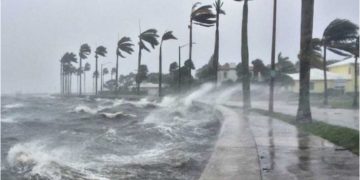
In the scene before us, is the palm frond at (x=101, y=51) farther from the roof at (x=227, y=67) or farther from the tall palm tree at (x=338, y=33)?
the tall palm tree at (x=338, y=33)

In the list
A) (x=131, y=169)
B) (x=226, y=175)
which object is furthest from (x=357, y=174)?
(x=131, y=169)

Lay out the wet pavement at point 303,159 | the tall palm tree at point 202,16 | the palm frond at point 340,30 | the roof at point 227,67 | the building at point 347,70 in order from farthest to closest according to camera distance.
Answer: the roof at point 227,67 < the building at point 347,70 < the tall palm tree at point 202,16 < the palm frond at point 340,30 < the wet pavement at point 303,159

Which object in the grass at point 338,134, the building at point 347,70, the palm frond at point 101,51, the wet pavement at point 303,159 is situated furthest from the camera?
the palm frond at point 101,51

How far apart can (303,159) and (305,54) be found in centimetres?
829

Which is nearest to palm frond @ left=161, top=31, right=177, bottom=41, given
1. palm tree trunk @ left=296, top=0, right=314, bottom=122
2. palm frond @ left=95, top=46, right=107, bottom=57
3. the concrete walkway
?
palm tree trunk @ left=296, top=0, right=314, bottom=122

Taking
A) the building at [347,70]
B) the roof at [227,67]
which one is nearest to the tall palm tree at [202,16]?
the building at [347,70]

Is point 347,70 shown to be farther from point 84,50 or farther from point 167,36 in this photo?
point 84,50

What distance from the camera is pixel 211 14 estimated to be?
145 ft

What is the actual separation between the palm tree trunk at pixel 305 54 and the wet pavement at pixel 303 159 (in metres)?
4.27

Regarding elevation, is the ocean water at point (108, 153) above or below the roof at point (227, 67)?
below

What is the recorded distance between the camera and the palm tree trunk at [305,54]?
1680 centimetres

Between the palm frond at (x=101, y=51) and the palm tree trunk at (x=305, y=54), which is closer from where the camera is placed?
the palm tree trunk at (x=305, y=54)

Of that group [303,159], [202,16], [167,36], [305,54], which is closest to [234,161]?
[303,159]

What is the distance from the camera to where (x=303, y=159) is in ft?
29.6
